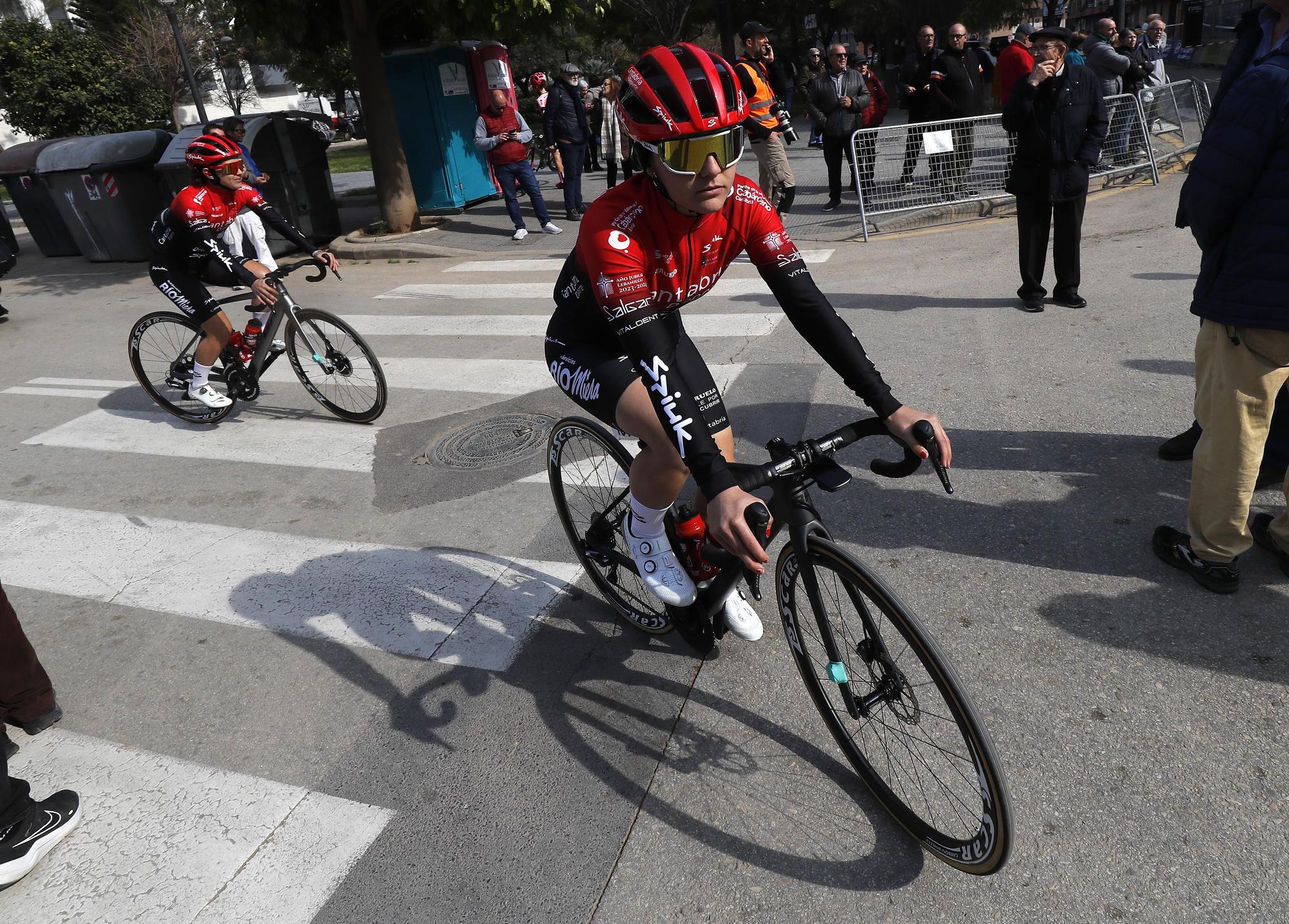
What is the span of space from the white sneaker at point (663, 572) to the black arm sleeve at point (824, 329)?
3.04 ft

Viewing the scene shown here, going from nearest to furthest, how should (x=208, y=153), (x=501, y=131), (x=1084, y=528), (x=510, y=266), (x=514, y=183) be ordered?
(x=1084, y=528)
(x=208, y=153)
(x=510, y=266)
(x=501, y=131)
(x=514, y=183)

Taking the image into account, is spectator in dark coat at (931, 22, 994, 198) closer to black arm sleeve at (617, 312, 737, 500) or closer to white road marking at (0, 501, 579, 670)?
white road marking at (0, 501, 579, 670)

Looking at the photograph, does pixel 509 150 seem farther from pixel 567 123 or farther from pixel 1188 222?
pixel 1188 222

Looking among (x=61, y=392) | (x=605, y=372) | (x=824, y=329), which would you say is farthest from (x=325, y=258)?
(x=824, y=329)

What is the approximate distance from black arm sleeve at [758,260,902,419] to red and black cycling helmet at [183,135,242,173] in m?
4.94

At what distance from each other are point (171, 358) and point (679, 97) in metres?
6.09

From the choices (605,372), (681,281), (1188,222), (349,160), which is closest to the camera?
(681,281)

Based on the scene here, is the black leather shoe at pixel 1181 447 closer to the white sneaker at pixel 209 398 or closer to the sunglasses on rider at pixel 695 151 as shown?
the sunglasses on rider at pixel 695 151

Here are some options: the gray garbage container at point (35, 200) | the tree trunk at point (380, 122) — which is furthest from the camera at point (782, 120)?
the gray garbage container at point (35, 200)

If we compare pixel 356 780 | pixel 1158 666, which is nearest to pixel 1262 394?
pixel 1158 666

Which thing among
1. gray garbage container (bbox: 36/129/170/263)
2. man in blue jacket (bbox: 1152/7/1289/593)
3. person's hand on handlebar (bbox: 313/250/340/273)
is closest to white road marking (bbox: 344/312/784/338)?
person's hand on handlebar (bbox: 313/250/340/273)

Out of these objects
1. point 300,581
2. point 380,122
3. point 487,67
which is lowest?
point 300,581

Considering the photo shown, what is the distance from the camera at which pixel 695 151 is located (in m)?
2.44

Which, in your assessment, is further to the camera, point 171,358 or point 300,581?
point 171,358
